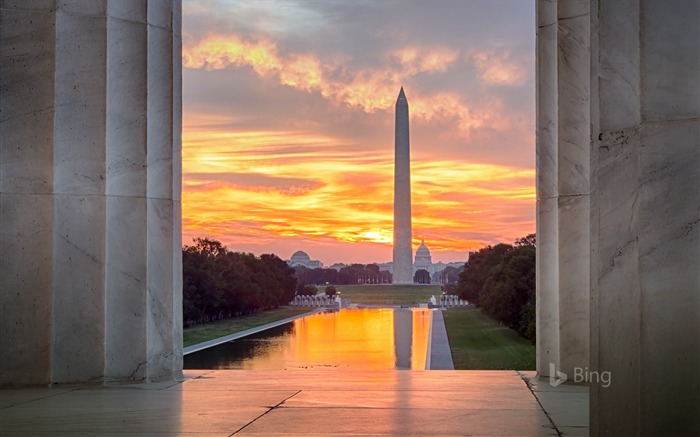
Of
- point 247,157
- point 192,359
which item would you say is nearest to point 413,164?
point 247,157

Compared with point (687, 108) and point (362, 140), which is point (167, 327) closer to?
point (687, 108)

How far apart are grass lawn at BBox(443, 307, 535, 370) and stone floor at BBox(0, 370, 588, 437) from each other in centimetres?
3306

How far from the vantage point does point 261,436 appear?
8281 mm

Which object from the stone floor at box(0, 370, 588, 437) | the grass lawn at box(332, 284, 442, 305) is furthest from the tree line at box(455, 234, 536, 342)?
the grass lawn at box(332, 284, 442, 305)

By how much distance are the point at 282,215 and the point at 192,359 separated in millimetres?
98607

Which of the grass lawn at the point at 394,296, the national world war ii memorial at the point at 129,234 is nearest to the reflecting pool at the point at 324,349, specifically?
the national world war ii memorial at the point at 129,234

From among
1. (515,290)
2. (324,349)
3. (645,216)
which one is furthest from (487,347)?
(645,216)

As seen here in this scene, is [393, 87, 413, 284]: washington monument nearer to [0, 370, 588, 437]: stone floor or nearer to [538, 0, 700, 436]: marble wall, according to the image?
[0, 370, 588, 437]: stone floor

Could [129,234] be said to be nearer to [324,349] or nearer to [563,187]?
[563,187]

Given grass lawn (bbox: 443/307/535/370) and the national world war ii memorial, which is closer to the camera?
the national world war ii memorial

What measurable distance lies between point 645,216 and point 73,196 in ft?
25.3

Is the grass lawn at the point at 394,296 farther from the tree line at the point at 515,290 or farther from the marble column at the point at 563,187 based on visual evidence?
the marble column at the point at 563,187

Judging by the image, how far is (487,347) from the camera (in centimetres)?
6047

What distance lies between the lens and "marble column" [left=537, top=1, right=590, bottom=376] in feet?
41.2
